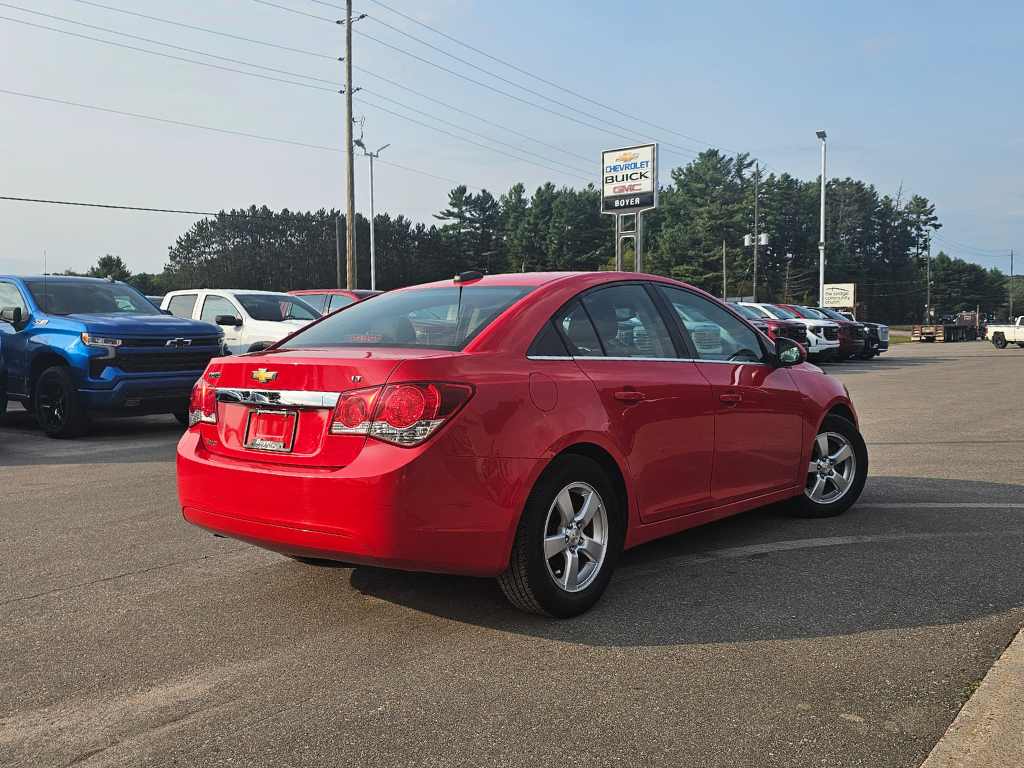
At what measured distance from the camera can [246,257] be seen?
321 feet

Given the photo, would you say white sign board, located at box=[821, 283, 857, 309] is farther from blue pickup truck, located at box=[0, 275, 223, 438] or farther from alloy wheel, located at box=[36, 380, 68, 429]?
alloy wheel, located at box=[36, 380, 68, 429]

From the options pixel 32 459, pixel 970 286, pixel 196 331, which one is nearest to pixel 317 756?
pixel 32 459

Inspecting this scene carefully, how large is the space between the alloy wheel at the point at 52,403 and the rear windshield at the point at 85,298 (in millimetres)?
1038

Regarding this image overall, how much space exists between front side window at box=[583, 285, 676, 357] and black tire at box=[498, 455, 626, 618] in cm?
71

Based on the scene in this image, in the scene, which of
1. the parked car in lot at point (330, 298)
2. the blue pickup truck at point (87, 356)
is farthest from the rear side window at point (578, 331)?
the parked car in lot at point (330, 298)

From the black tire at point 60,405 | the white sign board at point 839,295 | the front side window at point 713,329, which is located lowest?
the black tire at point 60,405

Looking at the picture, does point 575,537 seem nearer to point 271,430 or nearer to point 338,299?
point 271,430

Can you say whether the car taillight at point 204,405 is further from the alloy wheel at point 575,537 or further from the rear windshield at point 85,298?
the rear windshield at point 85,298

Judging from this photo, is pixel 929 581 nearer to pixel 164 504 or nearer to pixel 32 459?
pixel 164 504

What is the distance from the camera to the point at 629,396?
450cm

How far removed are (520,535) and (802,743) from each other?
1425 millimetres

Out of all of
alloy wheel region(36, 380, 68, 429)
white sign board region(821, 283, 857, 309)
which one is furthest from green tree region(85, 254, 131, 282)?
alloy wheel region(36, 380, 68, 429)

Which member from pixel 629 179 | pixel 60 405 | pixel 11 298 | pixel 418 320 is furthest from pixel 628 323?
pixel 629 179

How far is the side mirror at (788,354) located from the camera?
18.9ft
